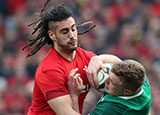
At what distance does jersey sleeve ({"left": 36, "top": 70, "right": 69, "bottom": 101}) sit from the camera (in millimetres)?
4363

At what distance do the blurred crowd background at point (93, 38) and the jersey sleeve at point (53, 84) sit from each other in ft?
14.4

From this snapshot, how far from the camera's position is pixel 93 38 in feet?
33.4

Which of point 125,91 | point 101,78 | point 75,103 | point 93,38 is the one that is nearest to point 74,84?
point 75,103

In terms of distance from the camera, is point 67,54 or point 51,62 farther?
point 67,54

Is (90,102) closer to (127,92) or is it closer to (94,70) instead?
(94,70)

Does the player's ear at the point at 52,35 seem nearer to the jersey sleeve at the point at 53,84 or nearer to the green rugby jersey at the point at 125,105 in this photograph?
the jersey sleeve at the point at 53,84

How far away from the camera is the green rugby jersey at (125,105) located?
4125mm

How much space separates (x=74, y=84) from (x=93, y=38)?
5.80 meters

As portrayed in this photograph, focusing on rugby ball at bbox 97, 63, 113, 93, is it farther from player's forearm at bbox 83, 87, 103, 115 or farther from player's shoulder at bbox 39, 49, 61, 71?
player's forearm at bbox 83, 87, 103, 115

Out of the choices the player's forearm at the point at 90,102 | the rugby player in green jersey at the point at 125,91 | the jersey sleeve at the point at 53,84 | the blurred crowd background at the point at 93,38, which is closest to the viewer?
the rugby player in green jersey at the point at 125,91

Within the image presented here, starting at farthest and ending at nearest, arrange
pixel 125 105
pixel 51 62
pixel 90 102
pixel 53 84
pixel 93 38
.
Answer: pixel 93 38, pixel 90 102, pixel 51 62, pixel 53 84, pixel 125 105

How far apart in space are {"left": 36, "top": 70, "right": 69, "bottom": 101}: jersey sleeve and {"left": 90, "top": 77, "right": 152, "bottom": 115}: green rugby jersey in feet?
1.50

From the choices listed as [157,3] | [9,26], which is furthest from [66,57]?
[157,3]

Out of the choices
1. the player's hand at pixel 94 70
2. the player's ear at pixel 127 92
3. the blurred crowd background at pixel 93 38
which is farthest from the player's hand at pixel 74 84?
the blurred crowd background at pixel 93 38
